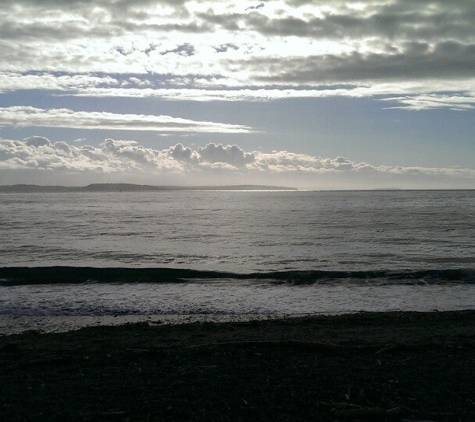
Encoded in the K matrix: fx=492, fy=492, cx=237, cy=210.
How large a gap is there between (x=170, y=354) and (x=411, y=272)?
1614 centimetres

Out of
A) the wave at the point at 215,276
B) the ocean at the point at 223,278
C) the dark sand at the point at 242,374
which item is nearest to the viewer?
the dark sand at the point at 242,374

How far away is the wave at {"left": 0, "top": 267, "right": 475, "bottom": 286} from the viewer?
70.3ft

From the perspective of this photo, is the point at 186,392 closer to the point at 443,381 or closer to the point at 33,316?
the point at 443,381

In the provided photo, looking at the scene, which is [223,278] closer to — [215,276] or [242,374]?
[215,276]

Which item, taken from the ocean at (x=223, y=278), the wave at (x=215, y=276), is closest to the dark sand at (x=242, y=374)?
the ocean at (x=223, y=278)

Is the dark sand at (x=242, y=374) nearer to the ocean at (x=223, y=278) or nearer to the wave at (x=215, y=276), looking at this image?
the ocean at (x=223, y=278)

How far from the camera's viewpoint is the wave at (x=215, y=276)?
21438mm

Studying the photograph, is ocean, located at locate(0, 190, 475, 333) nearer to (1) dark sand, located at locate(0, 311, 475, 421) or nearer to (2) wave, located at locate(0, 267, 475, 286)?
(2) wave, located at locate(0, 267, 475, 286)

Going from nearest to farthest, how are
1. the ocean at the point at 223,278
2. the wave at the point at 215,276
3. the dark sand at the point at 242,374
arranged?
the dark sand at the point at 242,374 → the ocean at the point at 223,278 → the wave at the point at 215,276

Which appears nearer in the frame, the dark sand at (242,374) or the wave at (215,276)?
the dark sand at (242,374)

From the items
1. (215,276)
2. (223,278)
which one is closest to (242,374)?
(223,278)

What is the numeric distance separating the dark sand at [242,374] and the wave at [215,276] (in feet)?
29.5

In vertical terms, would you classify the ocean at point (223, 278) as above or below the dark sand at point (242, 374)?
below

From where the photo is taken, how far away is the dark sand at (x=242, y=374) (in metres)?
6.74
